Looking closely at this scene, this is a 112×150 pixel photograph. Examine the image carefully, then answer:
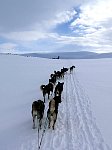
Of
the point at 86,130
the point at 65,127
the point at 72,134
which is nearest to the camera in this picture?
the point at 72,134

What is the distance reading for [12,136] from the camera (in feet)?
24.4

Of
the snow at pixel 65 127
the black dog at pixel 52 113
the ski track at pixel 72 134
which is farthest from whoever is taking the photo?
the black dog at pixel 52 113

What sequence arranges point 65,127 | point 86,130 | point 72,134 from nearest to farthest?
point 72,134 → point 86,130 → point 65,127

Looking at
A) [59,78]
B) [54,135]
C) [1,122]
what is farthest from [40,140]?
[59,78]

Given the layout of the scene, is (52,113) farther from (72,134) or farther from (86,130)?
(86,130)

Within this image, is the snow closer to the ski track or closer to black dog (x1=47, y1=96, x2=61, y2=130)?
the ski track

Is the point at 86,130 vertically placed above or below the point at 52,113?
below

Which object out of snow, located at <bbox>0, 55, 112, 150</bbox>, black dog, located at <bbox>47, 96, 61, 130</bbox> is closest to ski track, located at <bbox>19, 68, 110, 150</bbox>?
snow, located at <bbox>0, 55, 112, 150</bbox>

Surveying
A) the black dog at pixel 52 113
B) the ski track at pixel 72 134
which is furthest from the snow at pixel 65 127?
the black dog at pixel 52 113

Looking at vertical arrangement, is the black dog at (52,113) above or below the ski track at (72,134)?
above

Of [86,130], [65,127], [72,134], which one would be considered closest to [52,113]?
[65,127]

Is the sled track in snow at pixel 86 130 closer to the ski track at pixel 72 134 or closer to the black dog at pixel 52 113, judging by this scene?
the ski track at pixel 72 134

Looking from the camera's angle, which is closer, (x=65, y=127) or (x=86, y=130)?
(x=86, y=130)

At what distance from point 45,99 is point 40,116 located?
435 centimetres
